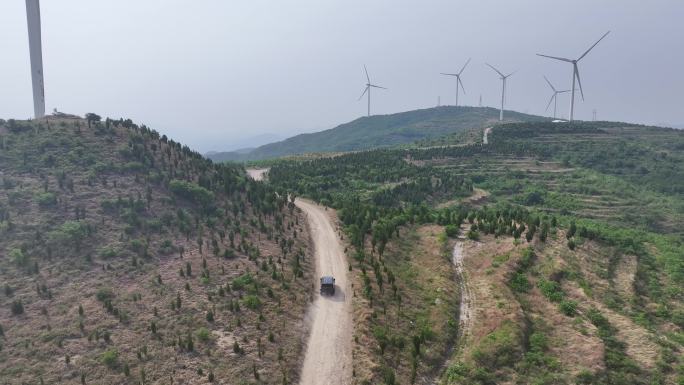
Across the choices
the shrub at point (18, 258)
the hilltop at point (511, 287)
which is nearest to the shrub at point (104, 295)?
the shrub at point (18, 258)

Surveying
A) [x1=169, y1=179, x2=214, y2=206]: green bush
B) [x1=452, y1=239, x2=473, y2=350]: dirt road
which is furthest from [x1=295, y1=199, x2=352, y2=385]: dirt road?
[x1=169, y1=179, x2=214, y2=206]: green bush

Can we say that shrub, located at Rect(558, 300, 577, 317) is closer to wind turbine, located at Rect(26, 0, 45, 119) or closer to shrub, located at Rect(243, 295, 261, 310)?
shrub, located at Rect(243, 295, 261, 310)

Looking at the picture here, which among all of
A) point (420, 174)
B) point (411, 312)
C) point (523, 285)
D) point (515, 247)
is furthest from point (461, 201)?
point (411, 312)

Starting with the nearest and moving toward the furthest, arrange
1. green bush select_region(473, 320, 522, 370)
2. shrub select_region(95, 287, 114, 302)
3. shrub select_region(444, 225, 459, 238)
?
green bush select_region(473, 320, 522, 370), shrub select_region(95, 287, 114, 302), shrub select_region(444, 225, 459, 238)

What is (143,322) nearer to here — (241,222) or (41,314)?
(41,314)

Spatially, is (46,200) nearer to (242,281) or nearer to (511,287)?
(242,281)

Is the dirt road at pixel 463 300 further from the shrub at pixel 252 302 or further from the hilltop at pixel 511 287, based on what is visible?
the shrub at pixel 252 302

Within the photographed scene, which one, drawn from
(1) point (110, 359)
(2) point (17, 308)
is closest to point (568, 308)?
(1) point (110, 359)
